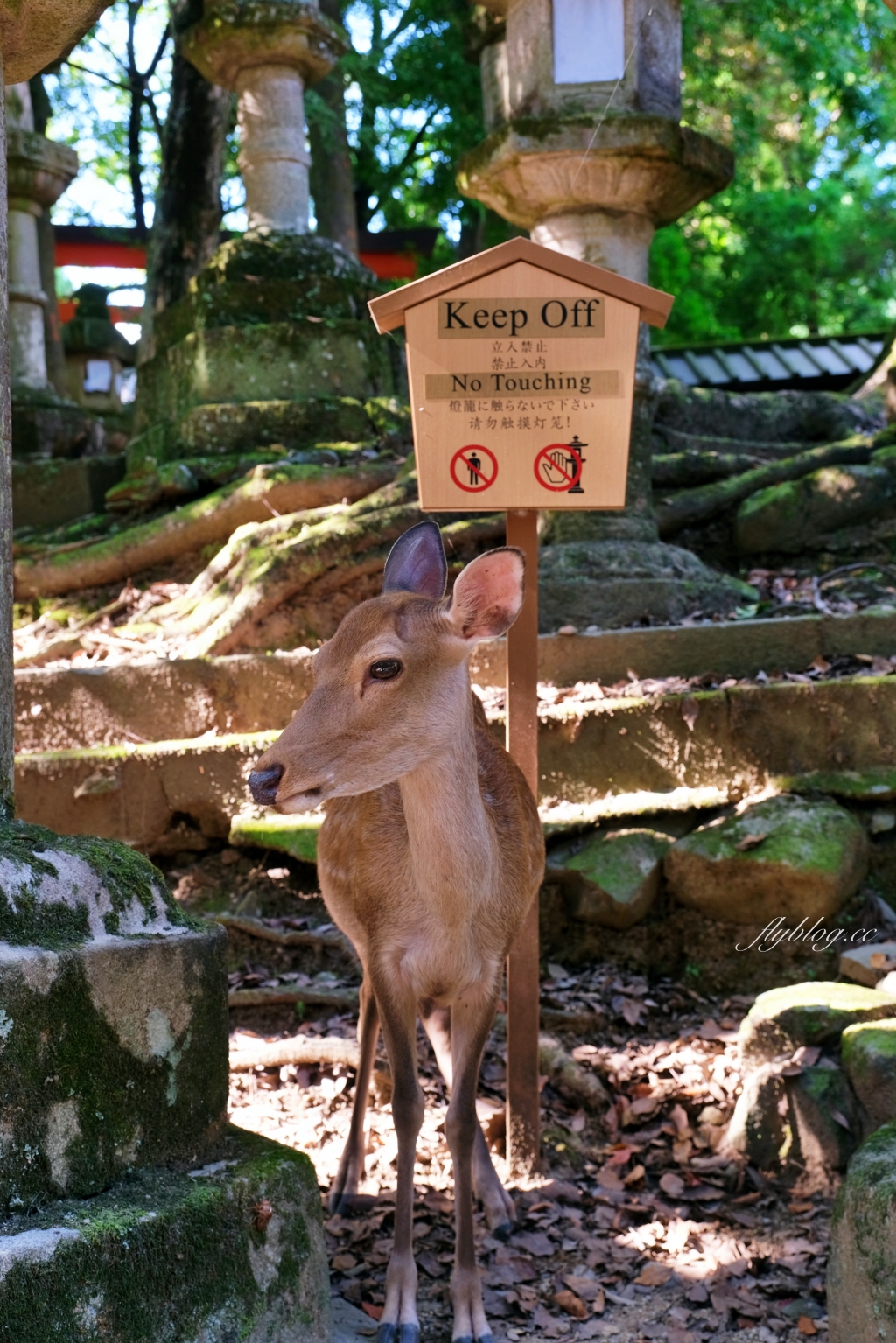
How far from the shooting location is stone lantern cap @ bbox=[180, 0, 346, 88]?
852 cm

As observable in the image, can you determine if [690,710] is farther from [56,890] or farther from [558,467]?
[56,890]

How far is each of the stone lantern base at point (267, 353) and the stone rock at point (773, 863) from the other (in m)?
4.09

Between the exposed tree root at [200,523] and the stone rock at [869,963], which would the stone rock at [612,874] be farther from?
the exposed tree root at [200,523]

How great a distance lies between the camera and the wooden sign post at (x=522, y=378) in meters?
3.99

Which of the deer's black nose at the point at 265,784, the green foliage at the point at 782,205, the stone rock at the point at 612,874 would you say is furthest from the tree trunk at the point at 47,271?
the deer's black nose at the point at 265,784

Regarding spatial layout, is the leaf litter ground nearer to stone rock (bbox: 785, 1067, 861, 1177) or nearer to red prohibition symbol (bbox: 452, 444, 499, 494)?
stone rock (bbox: 785, 1067, 861, 1177)

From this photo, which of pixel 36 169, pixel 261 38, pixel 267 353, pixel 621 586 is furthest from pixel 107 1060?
pixel 36 169

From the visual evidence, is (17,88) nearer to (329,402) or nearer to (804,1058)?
(329,402)

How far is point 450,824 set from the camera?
330cm

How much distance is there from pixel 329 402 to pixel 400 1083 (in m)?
5.54

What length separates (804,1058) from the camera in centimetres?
416

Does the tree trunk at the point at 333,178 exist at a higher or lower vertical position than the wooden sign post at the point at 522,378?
higher

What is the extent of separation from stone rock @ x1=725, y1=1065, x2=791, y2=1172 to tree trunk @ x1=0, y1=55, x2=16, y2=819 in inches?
103

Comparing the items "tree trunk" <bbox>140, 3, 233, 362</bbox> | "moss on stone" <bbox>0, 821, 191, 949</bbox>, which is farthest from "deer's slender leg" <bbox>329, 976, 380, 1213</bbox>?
"tree trunk" <bbox>140, 3, 233, 362</bbox>
